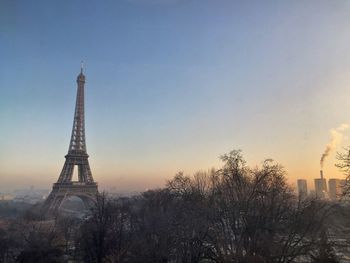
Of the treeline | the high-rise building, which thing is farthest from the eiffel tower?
the high-rise building

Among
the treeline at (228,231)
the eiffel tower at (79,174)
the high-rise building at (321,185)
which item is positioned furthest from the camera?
the high-rise building at (321,185)

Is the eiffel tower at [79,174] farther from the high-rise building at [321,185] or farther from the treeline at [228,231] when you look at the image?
the high-rise building at [321,185]

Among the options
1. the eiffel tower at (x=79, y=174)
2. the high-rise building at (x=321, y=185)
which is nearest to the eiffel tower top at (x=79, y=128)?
the eiffel tower at (x=79, y=174)

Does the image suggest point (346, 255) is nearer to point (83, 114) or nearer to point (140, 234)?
point (140, 234)

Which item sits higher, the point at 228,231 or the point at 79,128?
the point at 79,128

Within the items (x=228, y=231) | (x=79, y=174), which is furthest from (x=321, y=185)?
(x=228, y=231)

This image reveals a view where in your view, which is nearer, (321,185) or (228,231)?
(228,231)

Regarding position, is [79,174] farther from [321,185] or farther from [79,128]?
[321,185]

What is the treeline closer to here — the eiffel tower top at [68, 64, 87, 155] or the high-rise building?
the eiffel tower top at [68, 64, 87, 155]
